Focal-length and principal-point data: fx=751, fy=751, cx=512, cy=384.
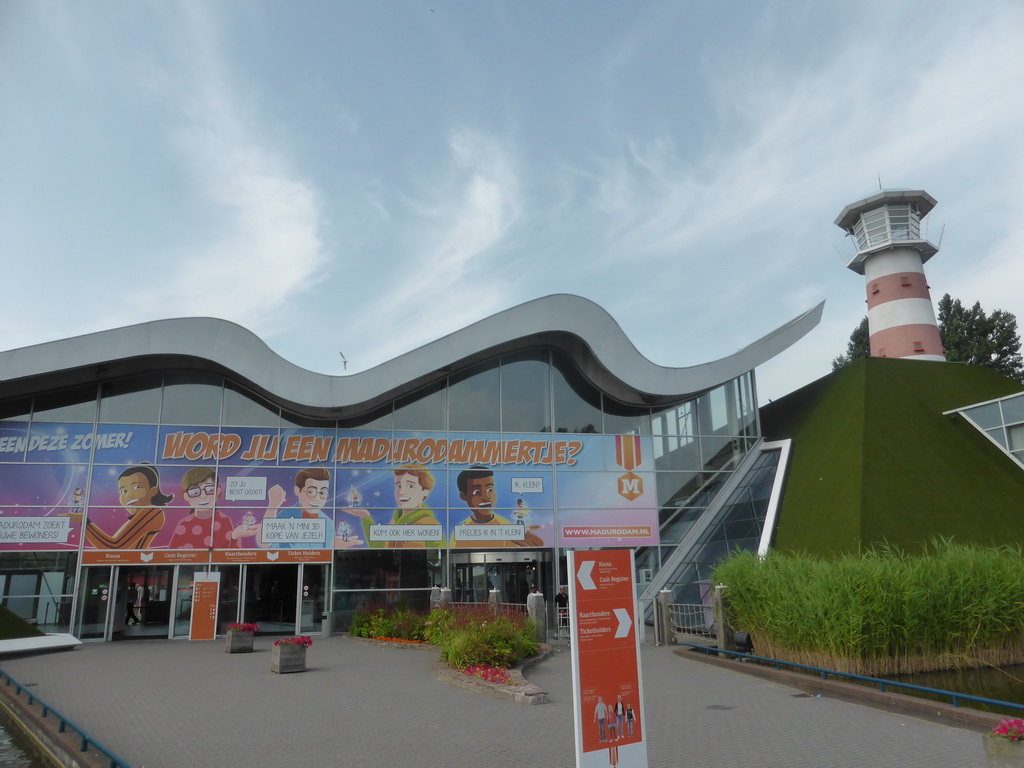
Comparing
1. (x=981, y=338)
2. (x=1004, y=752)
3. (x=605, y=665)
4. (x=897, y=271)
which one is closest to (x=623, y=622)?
(x=605, y=665)

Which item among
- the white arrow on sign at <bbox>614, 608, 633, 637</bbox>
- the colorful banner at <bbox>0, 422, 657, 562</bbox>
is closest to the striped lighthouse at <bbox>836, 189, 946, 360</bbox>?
the colorful banner at <bbox>0, 422, 657, 562</bbox>

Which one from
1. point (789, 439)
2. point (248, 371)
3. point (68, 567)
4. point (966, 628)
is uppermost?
point (248, 371)

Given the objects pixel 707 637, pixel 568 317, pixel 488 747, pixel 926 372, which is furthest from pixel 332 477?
pixel 926 372

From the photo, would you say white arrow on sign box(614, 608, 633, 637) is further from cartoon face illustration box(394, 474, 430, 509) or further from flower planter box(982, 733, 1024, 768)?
cartoon face illustration box(394, 474, 430, 509)

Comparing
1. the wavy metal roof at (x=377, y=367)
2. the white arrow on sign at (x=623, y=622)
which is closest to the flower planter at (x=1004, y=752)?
the white arrow on sign at (x=623, y=622)

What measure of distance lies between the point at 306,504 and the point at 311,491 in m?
0.42

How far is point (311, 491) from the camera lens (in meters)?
22.9

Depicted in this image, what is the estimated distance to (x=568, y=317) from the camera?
24.4 metres

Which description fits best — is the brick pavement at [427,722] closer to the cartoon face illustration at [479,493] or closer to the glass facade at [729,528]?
the glass facade at [729,528]

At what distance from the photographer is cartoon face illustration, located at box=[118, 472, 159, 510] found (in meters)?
21.7

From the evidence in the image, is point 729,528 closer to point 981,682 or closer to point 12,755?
point 981,682

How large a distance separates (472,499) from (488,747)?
15591 millimetres

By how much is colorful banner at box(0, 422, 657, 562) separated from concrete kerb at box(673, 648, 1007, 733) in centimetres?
1051

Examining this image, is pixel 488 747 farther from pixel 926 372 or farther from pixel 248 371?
pixel 926 372
